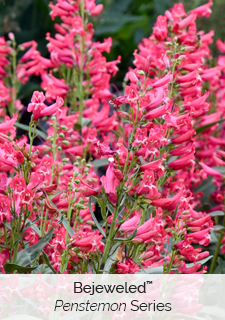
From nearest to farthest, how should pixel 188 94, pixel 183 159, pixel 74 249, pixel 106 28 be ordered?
pixel 74 249 → pixel 183 159 → pixel 188 94 → pixel 106 28

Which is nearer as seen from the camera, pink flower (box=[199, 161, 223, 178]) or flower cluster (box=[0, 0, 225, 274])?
flower cluster (box=[0, 0, 225, 274])

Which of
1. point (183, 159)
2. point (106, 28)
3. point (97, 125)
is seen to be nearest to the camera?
point (183, 159)

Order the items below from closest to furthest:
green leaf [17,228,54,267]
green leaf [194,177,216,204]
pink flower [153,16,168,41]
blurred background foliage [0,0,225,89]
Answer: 1. green leaf [17,228,54,267]
2. pink flower [153,16,168,41]
3. green leaf [194,177,216,204]
4. blurred background foliage [0,0,225,89]

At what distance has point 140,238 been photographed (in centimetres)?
93

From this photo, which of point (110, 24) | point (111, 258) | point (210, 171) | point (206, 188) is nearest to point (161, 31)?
point (210, 171)

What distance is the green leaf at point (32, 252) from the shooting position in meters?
0.87

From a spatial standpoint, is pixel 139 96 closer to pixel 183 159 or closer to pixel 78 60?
pixel 183 159

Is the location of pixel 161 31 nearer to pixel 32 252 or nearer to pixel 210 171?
pixel 210 171

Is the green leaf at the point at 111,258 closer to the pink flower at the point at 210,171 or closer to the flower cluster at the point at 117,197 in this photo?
the flower cluster at the point at 117,197

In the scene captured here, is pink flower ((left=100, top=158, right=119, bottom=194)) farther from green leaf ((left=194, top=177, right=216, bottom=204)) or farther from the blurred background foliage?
the blurred background foliage

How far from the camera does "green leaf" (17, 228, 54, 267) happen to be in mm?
870

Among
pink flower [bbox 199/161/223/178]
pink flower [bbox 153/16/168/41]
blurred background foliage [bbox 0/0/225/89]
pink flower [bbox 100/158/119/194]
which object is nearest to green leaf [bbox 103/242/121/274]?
pink flower [bbox 100/158/119/194]

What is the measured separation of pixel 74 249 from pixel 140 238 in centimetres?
15

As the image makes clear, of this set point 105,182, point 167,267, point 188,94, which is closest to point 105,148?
point 105,182
